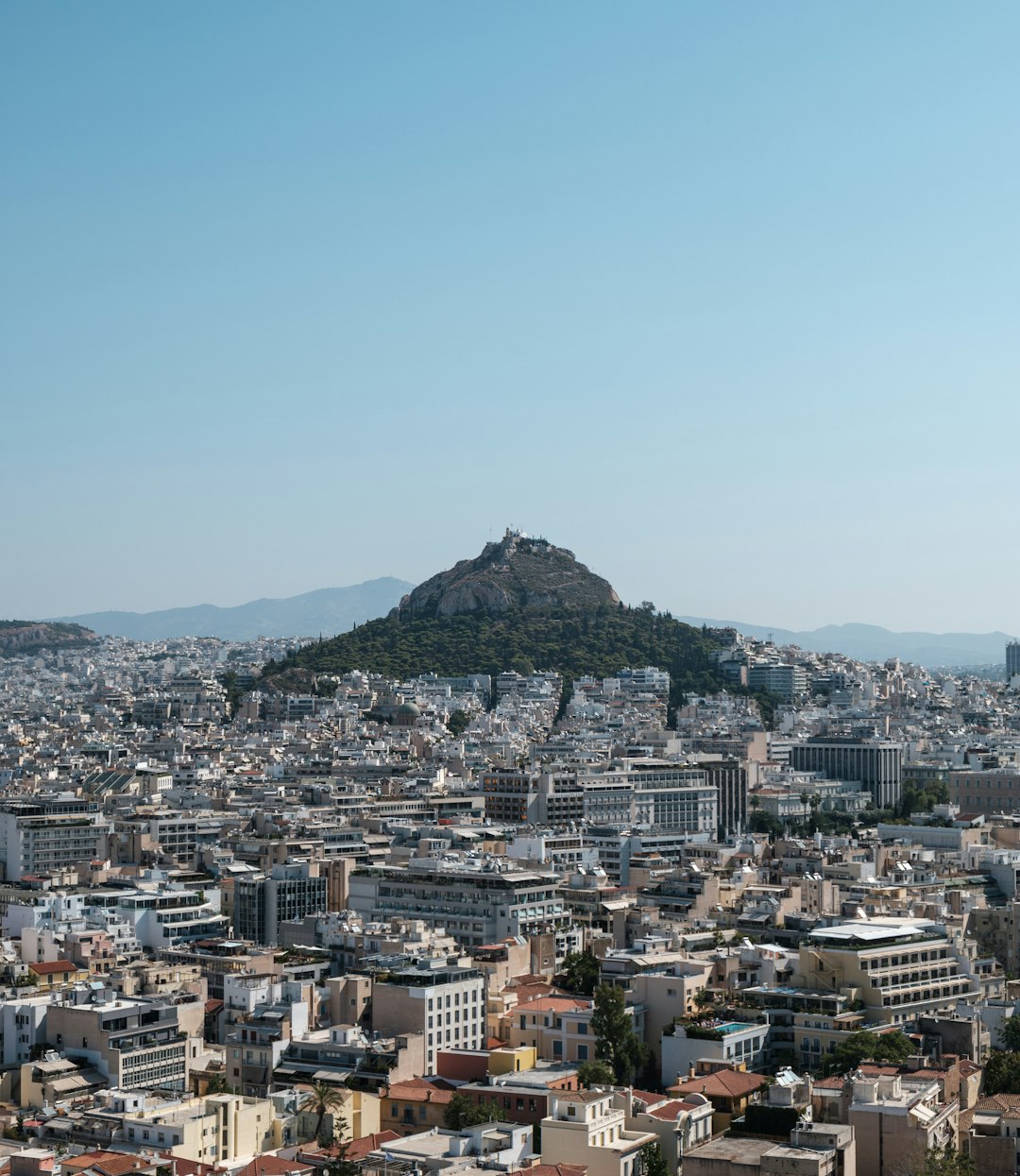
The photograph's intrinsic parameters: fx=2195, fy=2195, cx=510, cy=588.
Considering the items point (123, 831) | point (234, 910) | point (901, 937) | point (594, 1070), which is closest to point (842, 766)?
point (123, 831)

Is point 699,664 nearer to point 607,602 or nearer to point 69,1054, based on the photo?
point 607,602

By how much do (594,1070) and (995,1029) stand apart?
28.8 feet

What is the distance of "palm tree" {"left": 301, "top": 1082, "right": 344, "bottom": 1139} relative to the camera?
1367 inches

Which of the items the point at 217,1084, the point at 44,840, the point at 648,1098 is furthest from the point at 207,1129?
the point at 44,840

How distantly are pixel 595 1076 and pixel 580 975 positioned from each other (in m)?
8.16

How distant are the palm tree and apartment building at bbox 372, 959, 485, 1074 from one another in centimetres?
388

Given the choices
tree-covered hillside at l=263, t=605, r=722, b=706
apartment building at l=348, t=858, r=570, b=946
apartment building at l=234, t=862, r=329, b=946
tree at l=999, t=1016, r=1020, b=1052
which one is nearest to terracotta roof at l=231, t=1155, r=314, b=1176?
tree at l=999, t=1016, r=1020, b=1052

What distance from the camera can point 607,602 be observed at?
152500 mm

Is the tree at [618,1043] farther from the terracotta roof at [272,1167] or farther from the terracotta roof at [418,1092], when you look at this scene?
the terracotta roof at [272,1167]

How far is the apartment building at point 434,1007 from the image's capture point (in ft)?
130

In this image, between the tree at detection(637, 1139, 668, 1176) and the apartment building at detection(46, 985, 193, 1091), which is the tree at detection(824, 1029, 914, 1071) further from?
the apartment building at detection(46, 985, 193, 1091)

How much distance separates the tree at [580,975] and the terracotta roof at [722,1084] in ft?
22.6

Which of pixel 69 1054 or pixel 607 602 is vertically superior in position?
pixel 607 602

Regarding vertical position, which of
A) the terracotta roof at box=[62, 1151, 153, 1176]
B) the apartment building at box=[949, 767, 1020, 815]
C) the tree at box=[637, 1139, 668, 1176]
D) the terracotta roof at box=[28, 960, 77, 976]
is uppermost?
the apartment building at box=[949, 767, 1020, 815]
